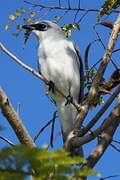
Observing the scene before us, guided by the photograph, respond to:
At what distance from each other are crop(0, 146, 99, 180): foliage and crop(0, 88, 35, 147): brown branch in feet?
4.78

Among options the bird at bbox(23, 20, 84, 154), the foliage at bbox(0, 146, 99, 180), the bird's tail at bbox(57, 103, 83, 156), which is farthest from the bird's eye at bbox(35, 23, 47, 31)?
the foliage at bbox(0, 146, 99, 180)

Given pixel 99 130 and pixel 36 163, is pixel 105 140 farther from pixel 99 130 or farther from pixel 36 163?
pixel 36 163

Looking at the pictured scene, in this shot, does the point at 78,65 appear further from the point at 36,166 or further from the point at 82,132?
the point at 36,166

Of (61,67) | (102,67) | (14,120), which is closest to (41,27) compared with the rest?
(61,67)

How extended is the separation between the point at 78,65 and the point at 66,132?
762 mm

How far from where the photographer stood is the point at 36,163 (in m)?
0.98

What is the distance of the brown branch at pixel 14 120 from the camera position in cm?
246

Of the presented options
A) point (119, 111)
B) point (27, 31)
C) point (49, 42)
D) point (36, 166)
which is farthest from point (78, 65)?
point (36, 166)

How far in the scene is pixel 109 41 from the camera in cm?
297

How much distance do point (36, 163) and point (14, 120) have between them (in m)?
1.51

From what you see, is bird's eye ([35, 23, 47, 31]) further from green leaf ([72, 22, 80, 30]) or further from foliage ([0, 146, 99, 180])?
foliage ([0, 146, 99, 180])

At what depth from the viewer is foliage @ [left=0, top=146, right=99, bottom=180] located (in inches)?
37.4

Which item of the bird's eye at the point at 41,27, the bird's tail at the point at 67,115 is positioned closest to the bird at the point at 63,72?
the bird's tail at the point at 67,115

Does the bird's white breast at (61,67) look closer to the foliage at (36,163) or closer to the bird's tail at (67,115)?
the bird's tail at (67,115)
